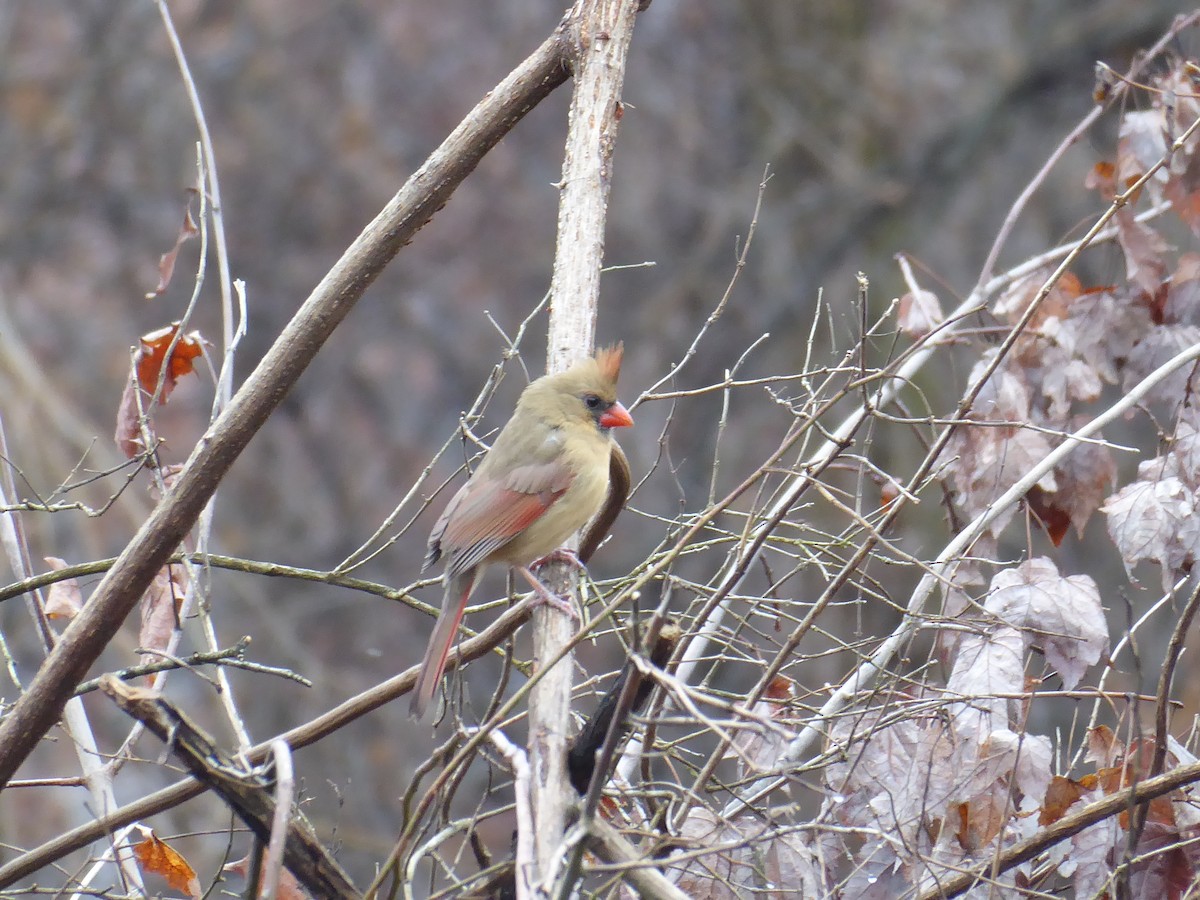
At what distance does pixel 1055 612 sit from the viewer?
3160 mm

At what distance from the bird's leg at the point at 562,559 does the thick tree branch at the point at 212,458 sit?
1072mm

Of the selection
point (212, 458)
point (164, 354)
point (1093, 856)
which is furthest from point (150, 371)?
point (1093, 856)

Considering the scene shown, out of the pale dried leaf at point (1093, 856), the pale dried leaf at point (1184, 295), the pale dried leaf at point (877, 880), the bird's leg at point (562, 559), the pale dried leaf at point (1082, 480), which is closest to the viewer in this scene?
the pale dried leaf at point (1093, 856)

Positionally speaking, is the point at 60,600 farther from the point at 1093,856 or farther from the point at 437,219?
the point at 437,219

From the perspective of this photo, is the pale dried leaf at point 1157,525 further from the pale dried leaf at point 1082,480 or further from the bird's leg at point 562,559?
the bird's leg at point 562,559

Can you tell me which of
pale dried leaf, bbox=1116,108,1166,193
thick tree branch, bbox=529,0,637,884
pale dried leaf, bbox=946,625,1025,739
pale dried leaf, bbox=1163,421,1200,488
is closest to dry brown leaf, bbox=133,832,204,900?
thick tree branch, bbox=529,0,637,884

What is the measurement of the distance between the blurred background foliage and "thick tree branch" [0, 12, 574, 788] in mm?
6666

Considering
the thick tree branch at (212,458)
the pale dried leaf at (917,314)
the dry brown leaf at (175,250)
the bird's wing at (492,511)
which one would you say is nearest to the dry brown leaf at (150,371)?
the dry brown leaf at (175,250)

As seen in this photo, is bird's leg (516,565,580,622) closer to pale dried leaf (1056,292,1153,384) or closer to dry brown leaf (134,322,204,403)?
dry brown leaf (134,322,204,403)

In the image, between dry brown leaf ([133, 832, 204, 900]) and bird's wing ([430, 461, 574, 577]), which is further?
bird's wing ([430, 461, 574, 577])

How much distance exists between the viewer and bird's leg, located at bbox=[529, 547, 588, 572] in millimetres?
3750

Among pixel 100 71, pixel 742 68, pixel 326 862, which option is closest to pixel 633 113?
pixel 742 68

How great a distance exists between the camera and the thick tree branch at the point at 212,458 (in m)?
2.67

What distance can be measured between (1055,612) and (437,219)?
871 cm
